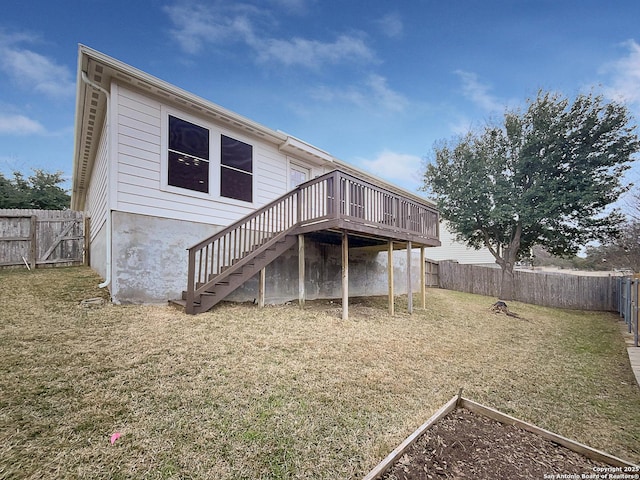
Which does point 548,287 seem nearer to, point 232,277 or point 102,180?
point 232,277

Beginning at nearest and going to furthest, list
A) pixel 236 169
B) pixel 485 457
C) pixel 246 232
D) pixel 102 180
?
pixel 485 457 < pixel 246 232 < pixel 102 180 < pixel 236 169

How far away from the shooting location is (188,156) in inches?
256

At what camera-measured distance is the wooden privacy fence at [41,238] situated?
8.16 meters

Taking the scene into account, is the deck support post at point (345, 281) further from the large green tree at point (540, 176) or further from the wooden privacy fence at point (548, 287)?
the wooden privacy fence at point (548, 287)

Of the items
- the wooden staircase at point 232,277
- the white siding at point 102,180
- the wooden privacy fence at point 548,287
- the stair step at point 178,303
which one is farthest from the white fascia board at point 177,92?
the wooden privacy fence at point 548,287

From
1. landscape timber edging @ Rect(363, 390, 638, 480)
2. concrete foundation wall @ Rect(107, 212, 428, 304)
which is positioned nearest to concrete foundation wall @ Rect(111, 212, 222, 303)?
concrete foundation wall @ Rect(107, 212, 428, 304)

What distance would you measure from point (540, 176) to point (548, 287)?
195 inches

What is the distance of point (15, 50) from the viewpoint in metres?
8.98

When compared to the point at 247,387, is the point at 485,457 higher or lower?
lower

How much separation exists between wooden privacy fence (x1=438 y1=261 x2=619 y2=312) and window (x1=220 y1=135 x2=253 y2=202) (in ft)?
39.9

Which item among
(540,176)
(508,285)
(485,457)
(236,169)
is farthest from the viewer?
(508,285)

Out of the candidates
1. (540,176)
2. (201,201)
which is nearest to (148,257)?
(201,201)

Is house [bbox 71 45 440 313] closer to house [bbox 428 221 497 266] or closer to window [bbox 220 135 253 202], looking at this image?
window [bbox 220 135 253 202]

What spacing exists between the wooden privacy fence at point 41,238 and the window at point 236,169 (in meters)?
6.53
